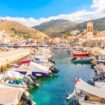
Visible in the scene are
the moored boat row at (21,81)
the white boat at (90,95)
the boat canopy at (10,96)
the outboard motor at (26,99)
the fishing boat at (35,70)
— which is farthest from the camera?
the fishing boat at (35,70)

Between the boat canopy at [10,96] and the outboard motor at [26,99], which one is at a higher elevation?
the boat canopy at [10,96]

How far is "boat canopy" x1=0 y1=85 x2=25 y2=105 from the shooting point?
81.1 ft

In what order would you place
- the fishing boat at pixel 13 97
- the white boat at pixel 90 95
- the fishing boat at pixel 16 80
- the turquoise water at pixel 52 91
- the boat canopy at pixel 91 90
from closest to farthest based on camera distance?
the fishing boat at pixel 13 97 < the white boat at pixel 90 95 < the boat canopy at pixel 91 90 < the turquoise water at pixel 52 91 < the fishing boat at pixel 16 80

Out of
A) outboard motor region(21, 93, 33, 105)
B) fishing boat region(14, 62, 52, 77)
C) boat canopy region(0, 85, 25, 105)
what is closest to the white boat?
outboard motor region(21, 93, 33, 105)

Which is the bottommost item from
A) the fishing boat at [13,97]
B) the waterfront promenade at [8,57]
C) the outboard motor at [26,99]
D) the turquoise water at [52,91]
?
the turquoise water at [52,91]

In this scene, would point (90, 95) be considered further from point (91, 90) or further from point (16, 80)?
point (16, 80)

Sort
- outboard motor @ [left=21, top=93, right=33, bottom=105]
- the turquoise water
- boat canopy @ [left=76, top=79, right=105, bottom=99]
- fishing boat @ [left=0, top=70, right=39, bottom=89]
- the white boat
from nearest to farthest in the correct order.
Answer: the white boat
boat canopy @ [left=76, top=79, right=105, bottom=99]
outboard motor @ [left=21, top=93, right=33, bottom=105]
the turquoise water
fishing boat @ [left=0, top=70, right=39, bottom=89]

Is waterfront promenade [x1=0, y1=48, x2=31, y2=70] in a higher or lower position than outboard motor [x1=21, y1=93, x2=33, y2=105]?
higher

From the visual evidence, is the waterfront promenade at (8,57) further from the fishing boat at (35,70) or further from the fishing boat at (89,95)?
the fishing boat at (89,95)

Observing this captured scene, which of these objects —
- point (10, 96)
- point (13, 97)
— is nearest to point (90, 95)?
point (13, 97)

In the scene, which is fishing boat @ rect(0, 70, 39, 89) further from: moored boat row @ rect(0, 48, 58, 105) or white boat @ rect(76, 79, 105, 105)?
white boat @ rect(76, 79, 105, 105)

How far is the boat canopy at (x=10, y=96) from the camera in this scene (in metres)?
24.7

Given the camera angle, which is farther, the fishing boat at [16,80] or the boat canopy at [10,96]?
the fishing boat at [16,80]

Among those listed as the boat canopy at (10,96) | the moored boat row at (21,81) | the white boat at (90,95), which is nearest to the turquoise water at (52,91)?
the moored boat row at (21,81)
